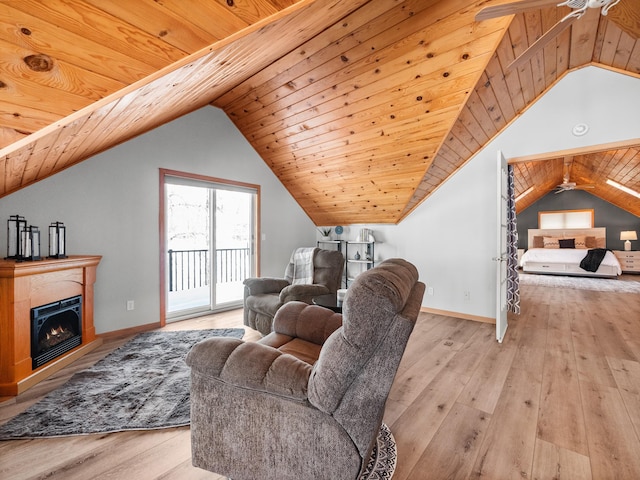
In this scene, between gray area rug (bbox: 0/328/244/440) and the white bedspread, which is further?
the white bedspread

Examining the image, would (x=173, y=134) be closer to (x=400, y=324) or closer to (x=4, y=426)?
Result: (x=4, y=426)

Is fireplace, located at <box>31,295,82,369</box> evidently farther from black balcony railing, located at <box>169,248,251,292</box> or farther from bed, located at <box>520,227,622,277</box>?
bed, located at <box>520,227,622,277</box>

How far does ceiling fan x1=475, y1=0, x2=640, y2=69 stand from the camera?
5.14ft

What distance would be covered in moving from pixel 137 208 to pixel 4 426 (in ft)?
7.34

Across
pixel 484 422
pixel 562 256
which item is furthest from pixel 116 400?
pixel 562 256

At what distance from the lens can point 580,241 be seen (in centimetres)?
895

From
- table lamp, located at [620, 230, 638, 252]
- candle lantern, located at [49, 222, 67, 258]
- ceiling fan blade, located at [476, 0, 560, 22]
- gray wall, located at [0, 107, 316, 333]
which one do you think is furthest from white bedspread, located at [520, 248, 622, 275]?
candle lantern, located at [49, 222, 67, 258]

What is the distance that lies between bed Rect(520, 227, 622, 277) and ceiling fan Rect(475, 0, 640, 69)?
7.10 m

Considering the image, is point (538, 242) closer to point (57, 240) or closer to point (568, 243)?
point (568, 243)

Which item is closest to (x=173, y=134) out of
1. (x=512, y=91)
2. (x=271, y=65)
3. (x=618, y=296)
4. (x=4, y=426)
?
(x=271, y=65)

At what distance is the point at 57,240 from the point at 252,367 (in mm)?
2554

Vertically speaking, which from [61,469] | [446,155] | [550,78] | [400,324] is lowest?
[61,469]

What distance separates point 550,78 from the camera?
317 cm

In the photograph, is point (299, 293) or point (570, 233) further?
point (570, 233)
